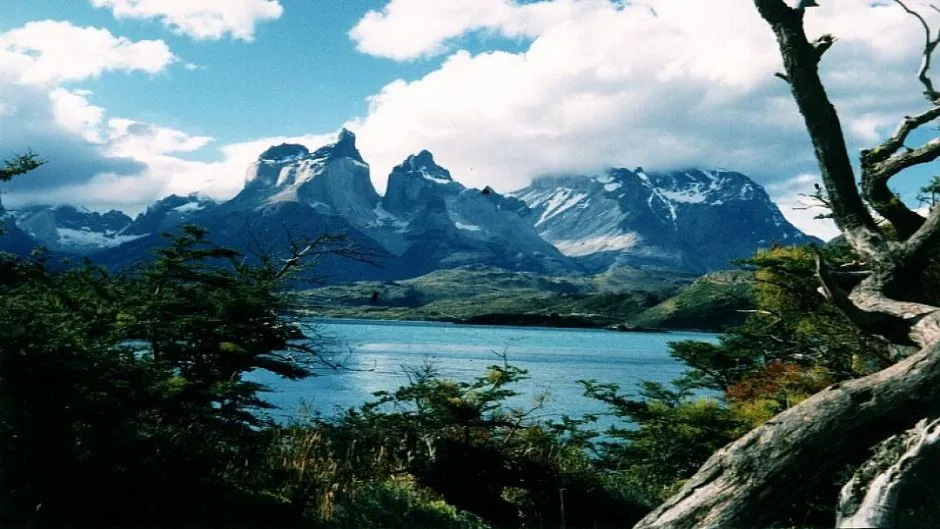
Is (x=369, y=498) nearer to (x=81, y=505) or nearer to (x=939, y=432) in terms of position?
(x=81, y=505)

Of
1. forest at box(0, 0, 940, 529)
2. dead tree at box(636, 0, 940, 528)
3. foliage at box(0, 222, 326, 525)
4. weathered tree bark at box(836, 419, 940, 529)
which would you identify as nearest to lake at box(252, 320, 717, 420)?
forest at box(0, 0, 940, 529)

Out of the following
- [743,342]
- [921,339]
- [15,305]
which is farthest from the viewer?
[743,342]

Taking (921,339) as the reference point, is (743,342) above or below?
below

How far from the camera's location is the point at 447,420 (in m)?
11.7

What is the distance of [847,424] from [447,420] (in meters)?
8.01

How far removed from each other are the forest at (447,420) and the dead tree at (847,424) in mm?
12

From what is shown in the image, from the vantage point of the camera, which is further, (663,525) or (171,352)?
(171,352)

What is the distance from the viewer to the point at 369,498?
8648 mm

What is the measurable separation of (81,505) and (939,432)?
6.40 metres

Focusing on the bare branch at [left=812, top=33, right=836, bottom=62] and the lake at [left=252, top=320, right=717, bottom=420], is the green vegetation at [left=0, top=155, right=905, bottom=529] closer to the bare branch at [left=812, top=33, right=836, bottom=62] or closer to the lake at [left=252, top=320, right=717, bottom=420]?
the lake at [left=252, top=320, right=717, bottom=420]

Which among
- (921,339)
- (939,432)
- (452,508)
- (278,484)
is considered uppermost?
(921,339)

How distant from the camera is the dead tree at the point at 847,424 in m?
3.99

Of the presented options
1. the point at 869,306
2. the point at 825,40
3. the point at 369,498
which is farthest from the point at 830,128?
the point at 369,498

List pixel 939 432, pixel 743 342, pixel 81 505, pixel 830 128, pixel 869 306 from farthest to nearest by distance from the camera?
pixel 743 342 < pixel 81 505 < pixel 830 128 < pixel 869 306 < pixel 939 432
